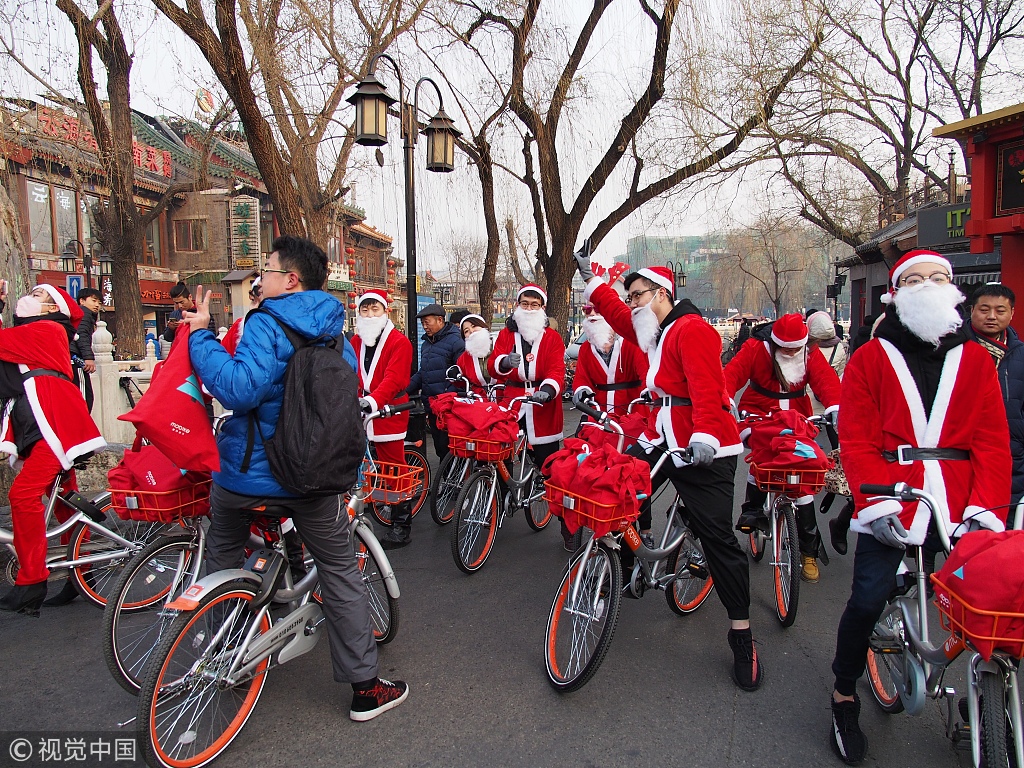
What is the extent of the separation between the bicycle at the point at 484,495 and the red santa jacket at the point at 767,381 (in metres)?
1.57

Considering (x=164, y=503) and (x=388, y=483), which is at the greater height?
(x=164, y=503)

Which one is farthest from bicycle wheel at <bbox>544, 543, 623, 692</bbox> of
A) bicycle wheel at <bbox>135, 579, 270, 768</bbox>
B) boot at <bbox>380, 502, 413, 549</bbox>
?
boot at <bbox>380, 502, 413, 549</bbox>

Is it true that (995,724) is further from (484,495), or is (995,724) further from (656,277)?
(484,495)

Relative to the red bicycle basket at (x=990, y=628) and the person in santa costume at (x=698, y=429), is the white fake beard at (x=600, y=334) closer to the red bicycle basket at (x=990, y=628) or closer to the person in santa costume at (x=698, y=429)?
the person in santa costume at (x=698, y=429)

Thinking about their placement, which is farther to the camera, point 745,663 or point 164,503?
point 745,663

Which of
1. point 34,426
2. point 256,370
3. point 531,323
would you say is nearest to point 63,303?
point 34,426

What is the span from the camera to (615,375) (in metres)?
5.34

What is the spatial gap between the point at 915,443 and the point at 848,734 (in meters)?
1.20

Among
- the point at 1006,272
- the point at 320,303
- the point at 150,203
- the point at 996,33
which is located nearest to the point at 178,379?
the point at 320,303

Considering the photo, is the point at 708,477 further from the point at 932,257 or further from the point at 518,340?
the point at 518,340

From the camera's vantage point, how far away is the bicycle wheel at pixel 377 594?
3.42 m

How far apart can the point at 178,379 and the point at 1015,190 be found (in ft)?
42.8

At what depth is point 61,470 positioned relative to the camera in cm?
394

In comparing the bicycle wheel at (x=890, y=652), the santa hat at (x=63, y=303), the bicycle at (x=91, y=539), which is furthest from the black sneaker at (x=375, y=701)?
the santa hat at (x=63, y=303)
